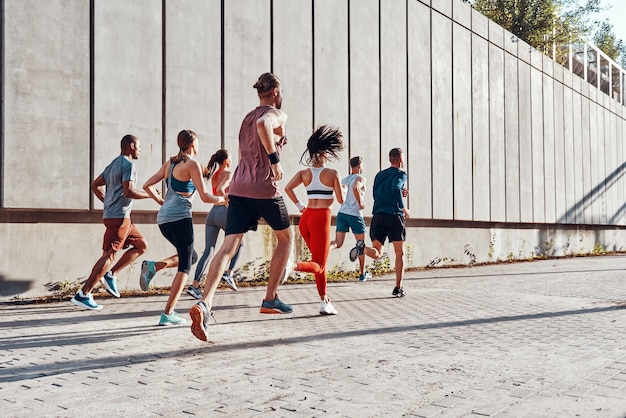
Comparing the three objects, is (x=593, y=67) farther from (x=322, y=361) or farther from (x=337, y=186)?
(x=322, y=361)

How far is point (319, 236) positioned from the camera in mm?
7086

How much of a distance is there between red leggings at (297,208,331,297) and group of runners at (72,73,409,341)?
0.01 metres

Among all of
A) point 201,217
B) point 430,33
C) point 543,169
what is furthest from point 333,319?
point 543,169

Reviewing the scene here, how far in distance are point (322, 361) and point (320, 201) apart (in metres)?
2.81

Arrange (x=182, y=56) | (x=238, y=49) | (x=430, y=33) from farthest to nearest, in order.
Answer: (x=430, y=33) < (x=238, y=49) < (x=182, y=56)

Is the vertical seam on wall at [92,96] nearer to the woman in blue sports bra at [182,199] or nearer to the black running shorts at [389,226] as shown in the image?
the woman in blue sports bra at [182,199]

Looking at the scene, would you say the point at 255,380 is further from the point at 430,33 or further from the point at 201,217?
the point at 430,33

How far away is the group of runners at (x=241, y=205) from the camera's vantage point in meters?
5.79

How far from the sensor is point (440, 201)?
16547mm

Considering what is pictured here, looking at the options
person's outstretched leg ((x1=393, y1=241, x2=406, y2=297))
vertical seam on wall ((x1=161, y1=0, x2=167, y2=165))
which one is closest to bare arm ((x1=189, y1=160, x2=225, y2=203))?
person's outstretched leg ((x1=393, y1=241, x2=406, y2=297))

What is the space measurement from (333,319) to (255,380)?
279cm

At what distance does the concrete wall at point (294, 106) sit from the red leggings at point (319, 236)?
330 cm

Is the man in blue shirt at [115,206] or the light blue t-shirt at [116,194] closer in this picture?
the man in blue shirt at [115,206]

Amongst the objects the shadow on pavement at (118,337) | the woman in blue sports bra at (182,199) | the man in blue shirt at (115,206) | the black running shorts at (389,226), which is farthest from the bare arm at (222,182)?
the shadow on pavement at (118,337)
